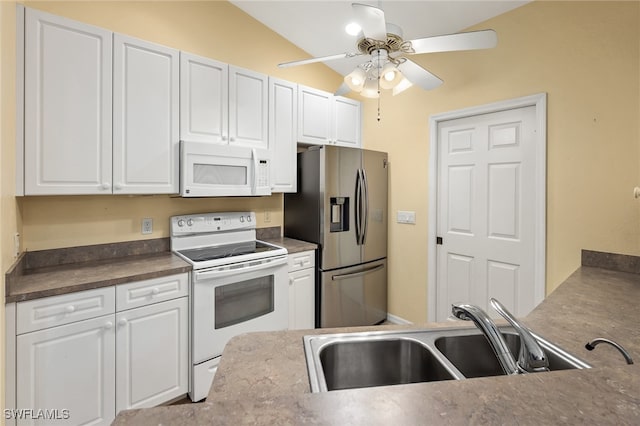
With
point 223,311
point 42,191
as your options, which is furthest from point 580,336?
point 42,191

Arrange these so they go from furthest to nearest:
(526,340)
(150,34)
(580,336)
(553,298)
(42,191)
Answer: (150,34), (42,191), (553,298), (580,336), (526,340)

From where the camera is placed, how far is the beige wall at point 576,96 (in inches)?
75.7

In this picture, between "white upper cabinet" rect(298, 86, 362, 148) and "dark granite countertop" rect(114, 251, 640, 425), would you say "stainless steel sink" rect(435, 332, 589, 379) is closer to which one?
"dark granite countertop" rect(114, 251, 640, 425)

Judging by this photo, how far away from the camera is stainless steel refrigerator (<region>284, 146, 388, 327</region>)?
275 centimetres

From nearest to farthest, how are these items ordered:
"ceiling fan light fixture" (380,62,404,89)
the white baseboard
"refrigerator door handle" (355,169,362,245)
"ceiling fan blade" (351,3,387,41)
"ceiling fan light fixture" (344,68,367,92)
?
"ceiling fan blade" (351,3,387,41), "ceiling fan light fixture" (380,62,404,89), "ceiling fan light fixture" (344,68,367,92), "refrigerator door handle" (355,169,362,245), the white baseboard

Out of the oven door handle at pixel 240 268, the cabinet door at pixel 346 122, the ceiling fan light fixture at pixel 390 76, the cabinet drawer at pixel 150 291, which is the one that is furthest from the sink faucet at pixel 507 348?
the cabinet door at pixel 346 122

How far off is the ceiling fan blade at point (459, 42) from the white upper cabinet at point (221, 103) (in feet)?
4.70

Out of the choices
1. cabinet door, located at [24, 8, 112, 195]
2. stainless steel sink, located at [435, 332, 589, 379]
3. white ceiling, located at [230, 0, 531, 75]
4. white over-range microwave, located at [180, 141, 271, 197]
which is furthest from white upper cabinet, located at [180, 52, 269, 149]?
stainless steel sink, located at [435, 332, 589, 379]

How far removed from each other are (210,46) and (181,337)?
2.32 m

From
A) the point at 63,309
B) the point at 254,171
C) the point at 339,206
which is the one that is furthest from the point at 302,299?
the point at 63,309

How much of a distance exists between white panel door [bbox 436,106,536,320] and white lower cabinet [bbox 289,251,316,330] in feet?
4.00

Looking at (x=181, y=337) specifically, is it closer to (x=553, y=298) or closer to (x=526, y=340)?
(x=526, y=340)

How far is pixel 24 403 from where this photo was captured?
4.91 feet

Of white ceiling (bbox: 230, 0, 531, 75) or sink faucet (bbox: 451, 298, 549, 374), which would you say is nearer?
sink faucet (bbox: 451, 298, 549, 374)
